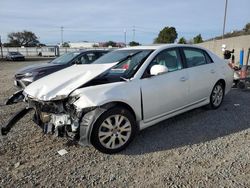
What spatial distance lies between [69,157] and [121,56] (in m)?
2.01

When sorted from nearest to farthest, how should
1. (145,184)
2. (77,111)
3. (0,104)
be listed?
(145,184) → (77,111) → (0,104)

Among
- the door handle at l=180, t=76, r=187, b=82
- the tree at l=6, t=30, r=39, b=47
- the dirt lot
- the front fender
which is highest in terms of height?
the tree at l=6, t=30, r=39, b=47

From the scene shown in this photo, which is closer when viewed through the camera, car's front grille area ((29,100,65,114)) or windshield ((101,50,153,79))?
car's front grille area ((29,100,65,114))

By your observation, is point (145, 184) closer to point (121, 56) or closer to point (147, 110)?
point (147, 110)

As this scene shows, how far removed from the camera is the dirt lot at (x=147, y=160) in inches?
118

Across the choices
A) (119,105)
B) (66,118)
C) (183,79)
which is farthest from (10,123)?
(183,79)

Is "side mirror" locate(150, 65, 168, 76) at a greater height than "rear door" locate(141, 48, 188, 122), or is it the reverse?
"side mirror" locate(150, 65, 168, 76)

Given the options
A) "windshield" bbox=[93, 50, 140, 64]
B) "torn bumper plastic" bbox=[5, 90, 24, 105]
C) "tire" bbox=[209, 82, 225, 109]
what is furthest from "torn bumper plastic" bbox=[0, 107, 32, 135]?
"tire" bbox=[209, 82, 225, 109]

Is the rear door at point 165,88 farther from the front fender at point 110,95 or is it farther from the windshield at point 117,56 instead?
the windshield at point 117,56

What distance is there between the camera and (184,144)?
12.9ft

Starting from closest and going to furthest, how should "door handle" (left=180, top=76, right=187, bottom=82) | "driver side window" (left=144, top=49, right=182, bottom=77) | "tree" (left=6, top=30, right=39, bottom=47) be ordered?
"driver side window" (left=144, top=49, right=182, bottom=77)
"door handle" (left=180, top=76, right=187, bottom=82)
"tree" (left=6, top=30, right=39, bottom=47)

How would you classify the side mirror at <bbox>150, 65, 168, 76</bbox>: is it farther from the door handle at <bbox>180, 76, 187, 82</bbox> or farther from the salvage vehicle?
the door handle at <bbox>180, 76, 187, 82</bbox>

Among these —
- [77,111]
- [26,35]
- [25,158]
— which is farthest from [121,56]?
[26,35]

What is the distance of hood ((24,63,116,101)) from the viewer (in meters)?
3.56
